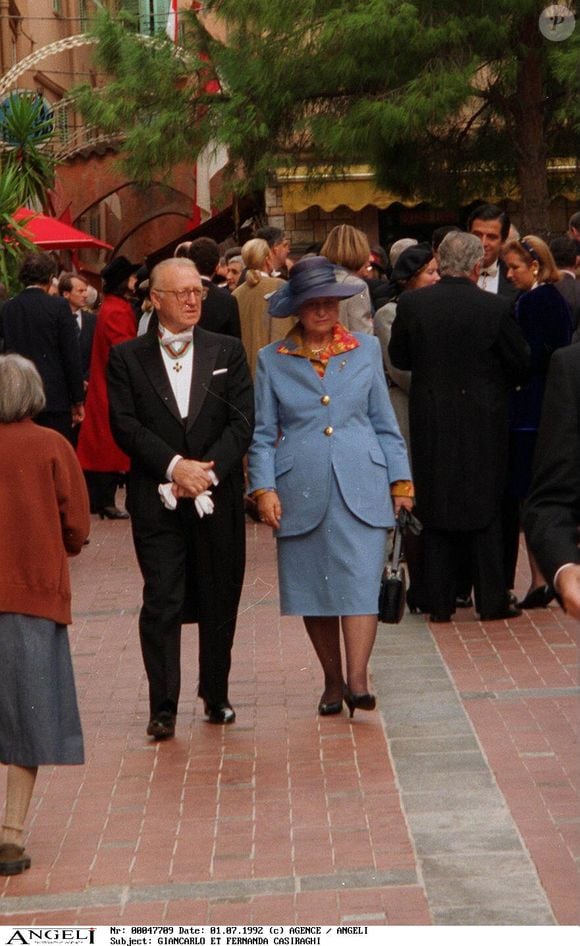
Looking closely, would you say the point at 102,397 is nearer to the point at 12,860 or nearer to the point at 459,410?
the point at 459,410

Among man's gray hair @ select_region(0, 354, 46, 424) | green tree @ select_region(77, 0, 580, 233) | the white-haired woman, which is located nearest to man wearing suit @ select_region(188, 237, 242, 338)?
the white-haired woman

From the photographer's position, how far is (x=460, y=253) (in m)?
9.67

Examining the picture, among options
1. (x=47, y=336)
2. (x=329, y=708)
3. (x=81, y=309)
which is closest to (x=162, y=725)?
(x=329, y=708)

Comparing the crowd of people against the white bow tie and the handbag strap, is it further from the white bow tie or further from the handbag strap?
the handbag strap

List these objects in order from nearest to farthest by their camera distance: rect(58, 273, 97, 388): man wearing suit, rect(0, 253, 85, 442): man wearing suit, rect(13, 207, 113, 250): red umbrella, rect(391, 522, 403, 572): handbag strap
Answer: rect(391, 522, 403, 572): handbag strap → rect(0, 253, 85, 442): man wearing suit → rect(58, 273, 97, 388): man wearing suit → rect(13, 207, 113, 250): red umbrella

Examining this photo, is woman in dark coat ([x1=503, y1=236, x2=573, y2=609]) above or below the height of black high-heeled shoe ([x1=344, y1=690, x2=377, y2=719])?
above

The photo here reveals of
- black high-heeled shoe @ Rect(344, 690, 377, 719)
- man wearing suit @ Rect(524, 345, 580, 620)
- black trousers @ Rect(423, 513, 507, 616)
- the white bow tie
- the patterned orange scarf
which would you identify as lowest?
black trousers @ Rect(423, 513, 507, 616)

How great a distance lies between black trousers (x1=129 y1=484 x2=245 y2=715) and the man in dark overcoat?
2.16 metres

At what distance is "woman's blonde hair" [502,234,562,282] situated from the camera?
32.7 feet

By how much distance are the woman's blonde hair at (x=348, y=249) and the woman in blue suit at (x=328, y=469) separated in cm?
192

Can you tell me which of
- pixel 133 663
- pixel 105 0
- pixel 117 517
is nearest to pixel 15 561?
pixel 133 663

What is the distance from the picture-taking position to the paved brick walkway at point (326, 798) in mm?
5527

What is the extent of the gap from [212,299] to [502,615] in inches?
140

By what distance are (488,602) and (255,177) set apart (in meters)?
14.0
